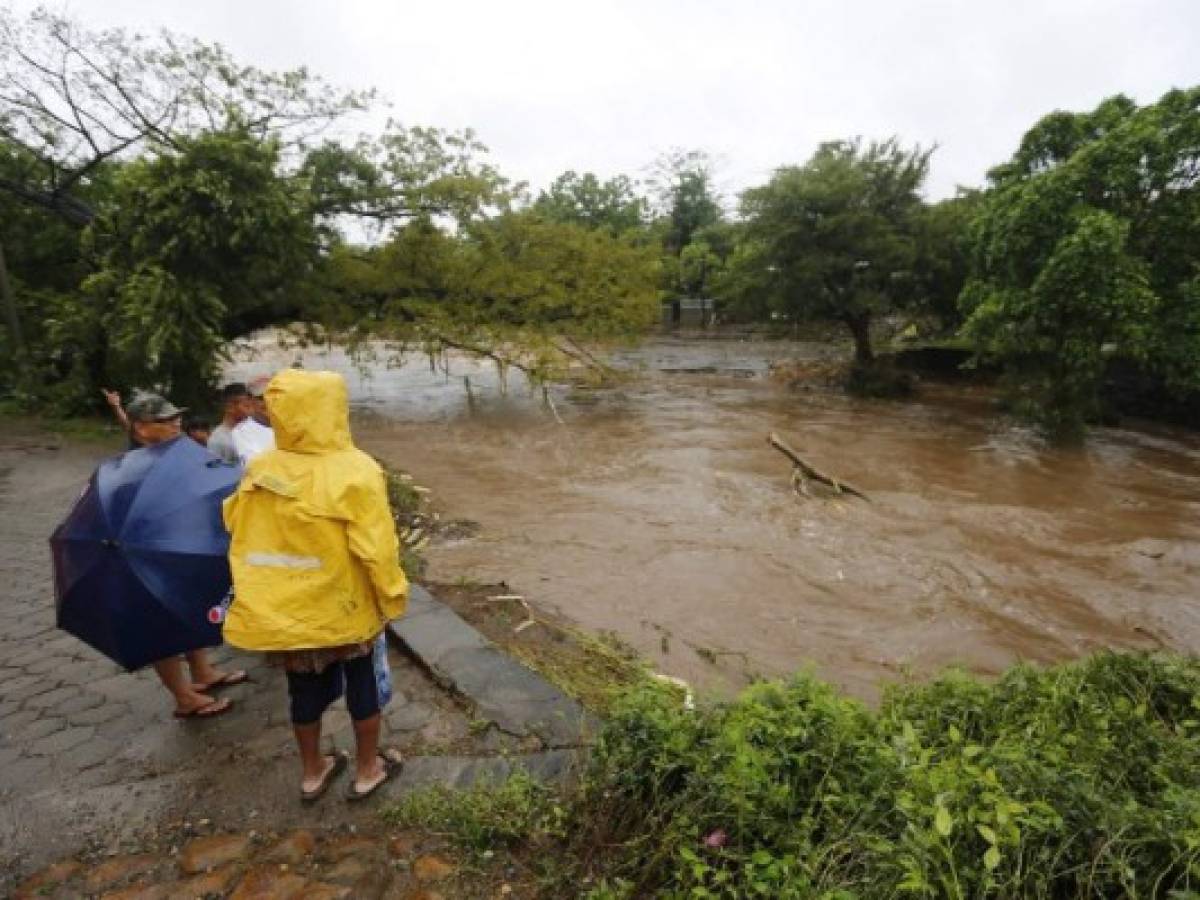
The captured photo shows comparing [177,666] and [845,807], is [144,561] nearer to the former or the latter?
[177,666]

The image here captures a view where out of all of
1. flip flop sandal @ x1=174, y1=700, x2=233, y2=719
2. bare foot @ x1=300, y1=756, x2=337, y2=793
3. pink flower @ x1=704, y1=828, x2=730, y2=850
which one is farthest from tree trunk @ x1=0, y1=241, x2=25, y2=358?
pink flower @ x1=704, y1=828, x2=730, y2=850

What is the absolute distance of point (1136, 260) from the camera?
40.6 feet

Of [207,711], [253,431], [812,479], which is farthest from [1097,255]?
A: [207,711]

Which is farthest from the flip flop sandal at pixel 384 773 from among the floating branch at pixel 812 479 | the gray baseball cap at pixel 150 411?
the floating branch at pixel 812 479

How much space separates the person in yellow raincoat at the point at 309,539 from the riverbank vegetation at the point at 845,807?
88 centimetres

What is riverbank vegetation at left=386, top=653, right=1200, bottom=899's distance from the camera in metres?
1.93

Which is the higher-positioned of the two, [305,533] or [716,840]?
[305,533]

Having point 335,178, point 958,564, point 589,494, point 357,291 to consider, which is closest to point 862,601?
point 958,564

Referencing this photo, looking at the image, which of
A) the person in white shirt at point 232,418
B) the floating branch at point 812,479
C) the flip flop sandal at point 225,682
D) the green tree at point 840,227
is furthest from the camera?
the green tree at point 840,227

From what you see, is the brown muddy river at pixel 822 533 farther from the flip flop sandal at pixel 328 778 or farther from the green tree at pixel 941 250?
the green tree at pixel 941 250

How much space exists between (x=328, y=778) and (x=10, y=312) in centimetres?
1474

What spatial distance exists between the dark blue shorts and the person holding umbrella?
62cm

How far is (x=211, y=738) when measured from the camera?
346 cm

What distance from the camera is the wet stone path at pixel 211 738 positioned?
291 centimetres
